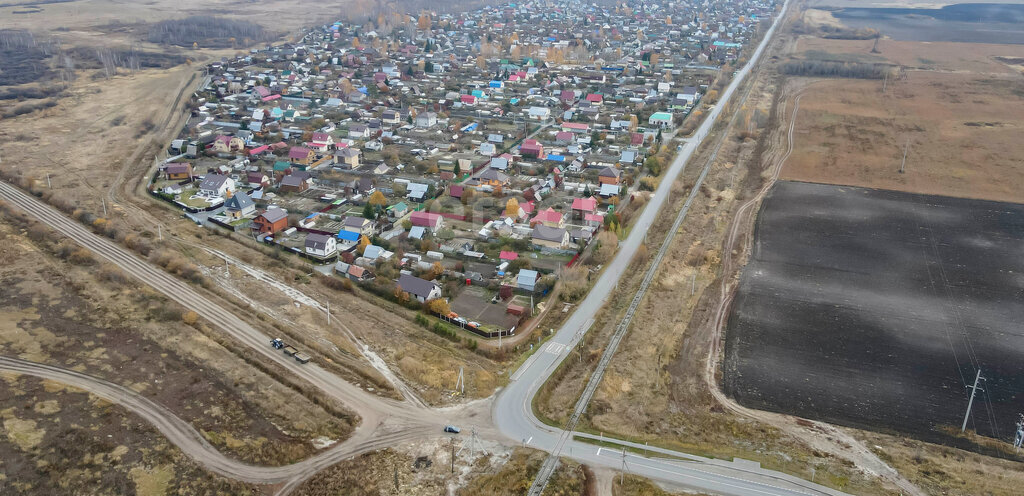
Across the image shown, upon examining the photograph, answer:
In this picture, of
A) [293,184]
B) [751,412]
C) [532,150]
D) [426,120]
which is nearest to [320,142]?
[293,184]

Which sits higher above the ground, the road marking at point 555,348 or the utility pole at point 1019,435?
the road marking at point 555,348

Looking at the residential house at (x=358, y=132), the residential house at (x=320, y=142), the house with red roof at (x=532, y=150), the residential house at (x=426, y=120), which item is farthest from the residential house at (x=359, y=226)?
the residential house at (x=426, y=120)

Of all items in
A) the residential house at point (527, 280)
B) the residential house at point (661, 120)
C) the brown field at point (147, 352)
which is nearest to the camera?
the brown field at point (147, 352)

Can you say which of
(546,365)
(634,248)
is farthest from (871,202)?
(546,365)

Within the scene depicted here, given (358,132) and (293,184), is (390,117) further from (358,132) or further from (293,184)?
(293,184)

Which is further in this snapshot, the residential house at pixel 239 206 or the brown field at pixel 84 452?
the residential house at pixel 239 206

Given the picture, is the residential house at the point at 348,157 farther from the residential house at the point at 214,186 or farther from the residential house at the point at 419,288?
the residential house at the point at 419,288
